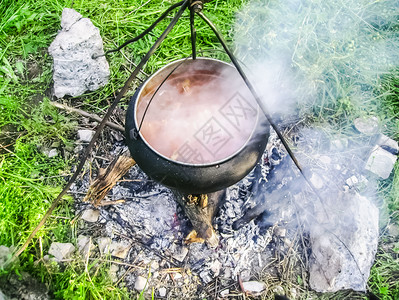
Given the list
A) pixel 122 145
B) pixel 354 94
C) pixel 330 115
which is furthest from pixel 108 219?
pixel 354 94

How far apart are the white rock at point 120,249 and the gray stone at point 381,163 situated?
6.34ft

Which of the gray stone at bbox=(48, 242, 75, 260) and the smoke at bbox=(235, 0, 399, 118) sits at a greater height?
the smoke at bbox=(235, 0, 399, 118)

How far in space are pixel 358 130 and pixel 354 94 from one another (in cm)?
34

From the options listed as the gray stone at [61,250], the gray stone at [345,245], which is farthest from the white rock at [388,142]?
the gray stone at [61,250]

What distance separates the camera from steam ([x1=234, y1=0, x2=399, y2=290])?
8.39 ft

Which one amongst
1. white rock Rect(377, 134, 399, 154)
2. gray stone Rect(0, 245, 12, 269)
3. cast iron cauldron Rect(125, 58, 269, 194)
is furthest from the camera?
white rock Rect(377, 134, 399, 154)

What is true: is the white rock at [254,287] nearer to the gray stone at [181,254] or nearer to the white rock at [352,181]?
the gray stone at [181,254]

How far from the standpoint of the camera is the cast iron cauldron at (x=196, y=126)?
5.83ft

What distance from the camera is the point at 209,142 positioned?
6.72ft

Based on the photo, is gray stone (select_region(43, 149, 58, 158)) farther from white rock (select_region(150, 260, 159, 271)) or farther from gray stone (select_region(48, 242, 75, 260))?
white rock (select_region(150, 260, 159, 271))

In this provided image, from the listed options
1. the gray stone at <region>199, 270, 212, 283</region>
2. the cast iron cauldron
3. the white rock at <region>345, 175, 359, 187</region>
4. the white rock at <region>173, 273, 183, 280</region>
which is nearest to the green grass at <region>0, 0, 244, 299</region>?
the white rock at <region>173, 273, 183, 280</region>

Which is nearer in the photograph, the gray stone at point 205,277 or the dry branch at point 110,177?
the gray stone at point 205,277

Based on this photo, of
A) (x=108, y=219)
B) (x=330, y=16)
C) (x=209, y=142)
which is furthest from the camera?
(x=330, y=16)

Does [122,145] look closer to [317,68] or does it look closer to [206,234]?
[206,234]
